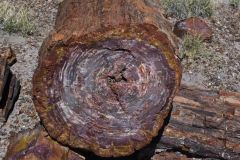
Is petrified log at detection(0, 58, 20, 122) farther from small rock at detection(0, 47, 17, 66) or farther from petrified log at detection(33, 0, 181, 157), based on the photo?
petrified log at detection(33, 0, 181, 157)

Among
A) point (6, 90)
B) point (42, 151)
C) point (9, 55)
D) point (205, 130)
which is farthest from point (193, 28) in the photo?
point (42, 151)

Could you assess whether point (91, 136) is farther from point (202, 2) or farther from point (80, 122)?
point (202, 2)

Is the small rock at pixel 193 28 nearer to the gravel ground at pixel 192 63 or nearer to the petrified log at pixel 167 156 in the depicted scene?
the gravel ground at pixel 192 63

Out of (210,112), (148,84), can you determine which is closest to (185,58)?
(210,112)

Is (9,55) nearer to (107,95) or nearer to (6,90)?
(6,90)

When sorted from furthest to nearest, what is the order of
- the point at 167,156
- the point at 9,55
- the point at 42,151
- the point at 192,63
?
the point at 192,63
the point at 9,55
the point at 167,156
the point at 42,151

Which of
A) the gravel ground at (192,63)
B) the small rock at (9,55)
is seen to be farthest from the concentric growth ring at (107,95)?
the small rock at (9,55)
